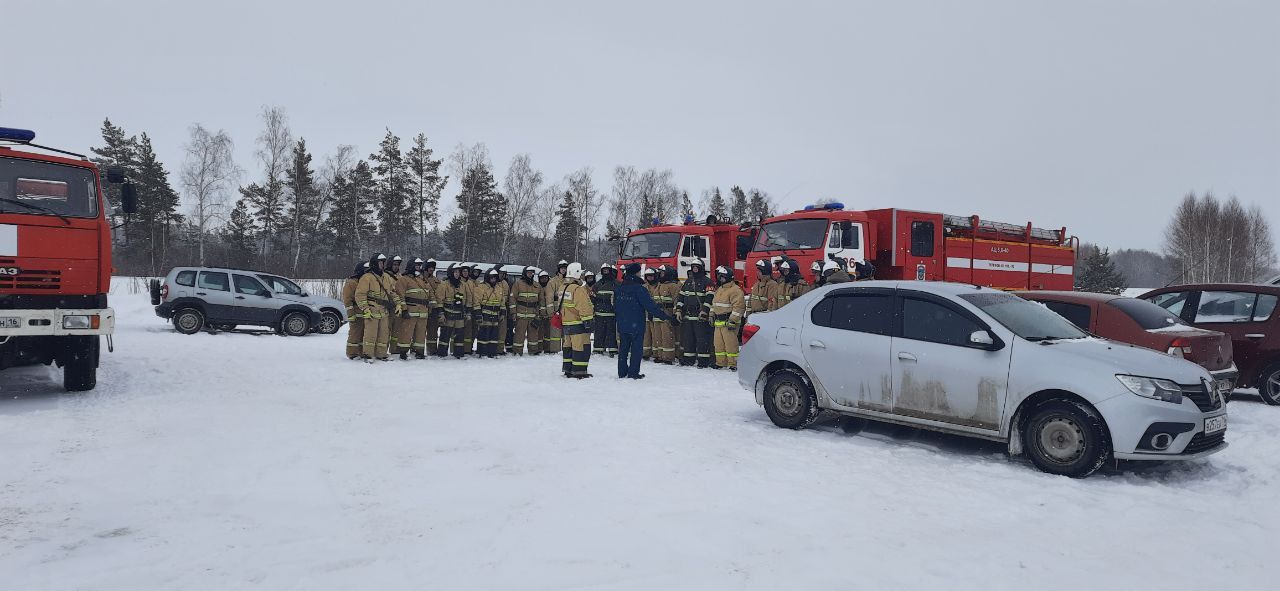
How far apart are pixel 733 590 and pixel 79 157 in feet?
31.6

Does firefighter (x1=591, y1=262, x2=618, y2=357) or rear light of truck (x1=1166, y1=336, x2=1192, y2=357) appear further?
firefighter (x1=591, y1=262, x2=618, y2=357)

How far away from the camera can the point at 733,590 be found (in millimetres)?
3586

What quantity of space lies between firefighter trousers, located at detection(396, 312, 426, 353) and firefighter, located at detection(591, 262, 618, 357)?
3393 mm

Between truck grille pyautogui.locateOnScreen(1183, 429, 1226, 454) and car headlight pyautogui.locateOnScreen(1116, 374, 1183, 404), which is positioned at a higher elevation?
car headlight pyautogui.locateOnScreen(1116, 374, 1183, 404)

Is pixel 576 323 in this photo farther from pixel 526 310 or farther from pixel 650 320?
pixel 526 310

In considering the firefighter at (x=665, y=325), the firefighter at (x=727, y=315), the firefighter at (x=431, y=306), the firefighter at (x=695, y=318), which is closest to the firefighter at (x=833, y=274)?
the firefighter at (x=727, y=315)

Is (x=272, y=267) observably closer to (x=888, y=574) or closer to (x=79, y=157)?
(x=79, y=157)

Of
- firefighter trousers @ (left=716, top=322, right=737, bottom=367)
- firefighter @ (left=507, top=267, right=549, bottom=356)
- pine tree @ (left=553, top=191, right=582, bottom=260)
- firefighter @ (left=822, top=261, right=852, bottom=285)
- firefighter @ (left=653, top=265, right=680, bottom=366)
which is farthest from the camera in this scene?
pine tree @ (left=553, top=191, right=582, bottom=260)

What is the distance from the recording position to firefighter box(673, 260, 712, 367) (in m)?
13.1

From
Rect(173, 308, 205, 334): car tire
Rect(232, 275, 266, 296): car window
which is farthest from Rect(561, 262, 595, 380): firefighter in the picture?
Rect(173, 308, 205, 334): car tire

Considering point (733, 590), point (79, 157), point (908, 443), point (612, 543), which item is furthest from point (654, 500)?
→ point (79, 157)

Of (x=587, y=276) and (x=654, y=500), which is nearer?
(x=654, y=500)

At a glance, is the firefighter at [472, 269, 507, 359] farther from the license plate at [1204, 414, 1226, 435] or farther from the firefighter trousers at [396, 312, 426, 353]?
the license plate at [1204, 414, 1226, 435]

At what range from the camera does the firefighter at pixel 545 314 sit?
14734 millimetres
